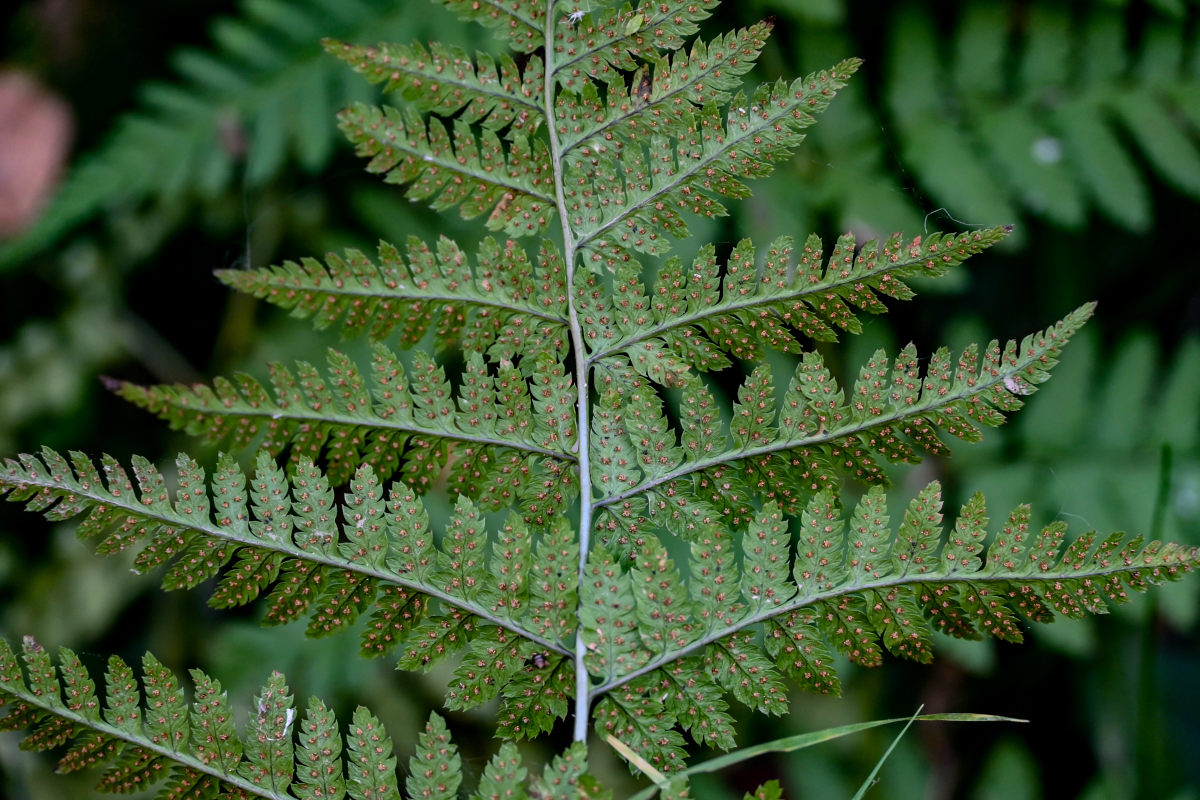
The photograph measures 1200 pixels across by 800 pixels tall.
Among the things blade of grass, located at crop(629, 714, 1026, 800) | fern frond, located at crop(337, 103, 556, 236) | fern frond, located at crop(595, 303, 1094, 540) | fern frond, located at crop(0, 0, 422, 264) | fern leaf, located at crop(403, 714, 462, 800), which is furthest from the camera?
fern frond, located at crop(0, 0, 422, 264)

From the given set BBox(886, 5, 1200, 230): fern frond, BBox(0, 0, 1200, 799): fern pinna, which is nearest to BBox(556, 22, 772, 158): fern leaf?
BBox(0, 0, 1200, 799): fern pinna

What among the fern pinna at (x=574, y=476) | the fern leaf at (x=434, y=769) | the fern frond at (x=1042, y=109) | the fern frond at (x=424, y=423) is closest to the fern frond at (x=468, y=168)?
the fern pinna at (x=574, y=476)

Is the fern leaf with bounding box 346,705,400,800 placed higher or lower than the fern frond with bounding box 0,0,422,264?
lower

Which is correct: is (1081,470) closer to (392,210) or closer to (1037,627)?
(1037,627)

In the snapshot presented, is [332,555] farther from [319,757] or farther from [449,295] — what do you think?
[449,295]

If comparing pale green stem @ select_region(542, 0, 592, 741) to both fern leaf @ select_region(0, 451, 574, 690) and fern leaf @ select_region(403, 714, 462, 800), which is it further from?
fern leaf @ select_region(403, 714, 462, 800)

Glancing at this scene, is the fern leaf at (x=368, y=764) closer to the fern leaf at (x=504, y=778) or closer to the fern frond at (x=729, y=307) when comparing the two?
the fern leaf at (x=504, y=778)
